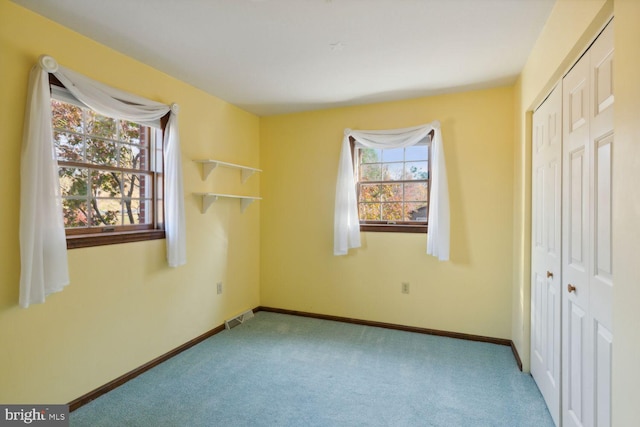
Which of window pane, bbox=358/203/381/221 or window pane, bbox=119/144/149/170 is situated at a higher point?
window pane, bbox=119/144/149/170

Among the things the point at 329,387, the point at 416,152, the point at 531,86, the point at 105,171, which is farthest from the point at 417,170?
the point at 105,171

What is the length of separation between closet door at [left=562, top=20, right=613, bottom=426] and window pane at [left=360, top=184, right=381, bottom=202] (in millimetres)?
1954

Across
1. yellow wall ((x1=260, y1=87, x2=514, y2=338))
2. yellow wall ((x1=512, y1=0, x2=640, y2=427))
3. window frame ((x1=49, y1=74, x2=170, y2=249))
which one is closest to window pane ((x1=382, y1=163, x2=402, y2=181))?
yellow wall ((x1=260, y1=87, x2=514, y2=338))

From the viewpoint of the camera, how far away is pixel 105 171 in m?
2.44

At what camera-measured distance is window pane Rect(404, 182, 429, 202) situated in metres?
3.46

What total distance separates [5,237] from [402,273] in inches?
124

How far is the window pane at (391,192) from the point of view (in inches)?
140

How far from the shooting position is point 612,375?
1.23m

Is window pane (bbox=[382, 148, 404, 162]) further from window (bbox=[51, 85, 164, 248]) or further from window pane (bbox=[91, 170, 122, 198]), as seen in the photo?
window pane (bbox=[91, 170, 122, 198])

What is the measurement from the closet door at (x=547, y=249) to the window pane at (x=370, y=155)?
1515 millimetres

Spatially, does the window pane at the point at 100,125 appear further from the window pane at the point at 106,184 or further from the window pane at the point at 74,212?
the window pane at the point at 74,212

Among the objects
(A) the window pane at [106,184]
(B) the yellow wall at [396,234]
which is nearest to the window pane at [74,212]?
(A) the window pane at [106,184]

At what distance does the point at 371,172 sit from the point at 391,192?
32 centimetres

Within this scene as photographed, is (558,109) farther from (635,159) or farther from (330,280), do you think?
(330,280)
